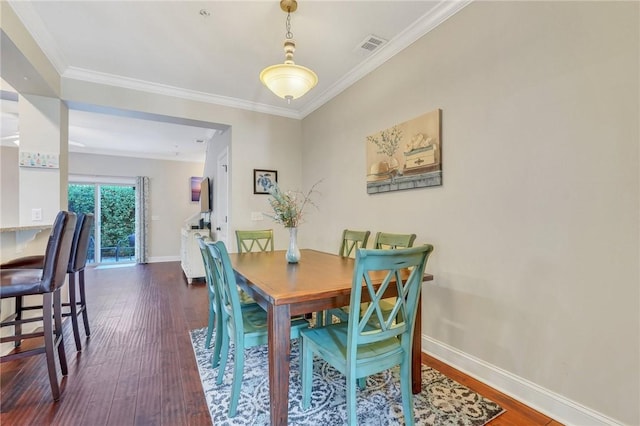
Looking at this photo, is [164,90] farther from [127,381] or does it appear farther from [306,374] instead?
[306,374]

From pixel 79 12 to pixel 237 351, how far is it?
2.82m

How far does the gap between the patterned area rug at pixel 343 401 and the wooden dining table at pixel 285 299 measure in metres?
0.17

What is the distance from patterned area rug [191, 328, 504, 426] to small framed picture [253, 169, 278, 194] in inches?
96.2

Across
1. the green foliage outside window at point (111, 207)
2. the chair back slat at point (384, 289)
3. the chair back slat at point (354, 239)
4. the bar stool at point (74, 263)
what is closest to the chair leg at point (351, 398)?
the chair back slat at point (384, 289)

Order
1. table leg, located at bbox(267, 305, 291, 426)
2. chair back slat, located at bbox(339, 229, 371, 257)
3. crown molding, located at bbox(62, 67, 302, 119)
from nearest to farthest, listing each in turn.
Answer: table leg, located at bbox(267, 305, 291, 426) < chair back slat, located at bbox(339, 229, 371, 257) < crown molding, located at bbox(62, 67, 302, 119)

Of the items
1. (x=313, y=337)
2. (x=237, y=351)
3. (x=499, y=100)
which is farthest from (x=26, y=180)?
(x=499, y=100)

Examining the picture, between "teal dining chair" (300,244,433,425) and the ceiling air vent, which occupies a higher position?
the ceiling air vent

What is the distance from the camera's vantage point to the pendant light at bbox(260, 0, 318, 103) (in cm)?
196

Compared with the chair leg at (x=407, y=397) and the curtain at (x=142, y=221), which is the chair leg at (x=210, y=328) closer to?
the chair leg at (x=407, y=397)


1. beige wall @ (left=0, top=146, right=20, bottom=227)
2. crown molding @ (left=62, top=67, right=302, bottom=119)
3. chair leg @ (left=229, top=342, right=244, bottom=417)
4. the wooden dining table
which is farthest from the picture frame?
chair leg @ (left=229, top=342, right=244, bottom=417)

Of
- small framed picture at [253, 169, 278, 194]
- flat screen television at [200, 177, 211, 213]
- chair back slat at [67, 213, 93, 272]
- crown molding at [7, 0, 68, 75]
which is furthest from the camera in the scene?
flat screen television at [200, 177, 211, 213]

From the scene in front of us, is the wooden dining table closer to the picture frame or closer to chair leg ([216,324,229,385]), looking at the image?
chair leg ([216,324,229,385])

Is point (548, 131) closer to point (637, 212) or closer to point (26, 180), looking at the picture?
point (637, 212)

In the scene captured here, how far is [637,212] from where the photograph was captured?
129 cm
